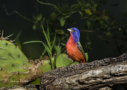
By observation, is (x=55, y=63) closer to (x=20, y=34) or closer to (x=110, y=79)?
(x=20, y=34)

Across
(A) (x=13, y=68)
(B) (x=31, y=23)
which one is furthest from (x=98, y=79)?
(B) (x=31, y=23)

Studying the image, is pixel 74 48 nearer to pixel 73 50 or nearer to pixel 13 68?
pixel 73 50

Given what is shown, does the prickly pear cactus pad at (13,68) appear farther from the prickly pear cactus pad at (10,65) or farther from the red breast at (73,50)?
the red breast at (73,50)

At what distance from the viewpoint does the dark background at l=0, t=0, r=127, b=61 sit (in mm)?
2078

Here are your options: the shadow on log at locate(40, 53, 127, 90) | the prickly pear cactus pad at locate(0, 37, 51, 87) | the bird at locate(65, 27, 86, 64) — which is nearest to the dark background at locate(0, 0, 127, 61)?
the prickly pear cactus pad at locate(0, 37, 51, 87)

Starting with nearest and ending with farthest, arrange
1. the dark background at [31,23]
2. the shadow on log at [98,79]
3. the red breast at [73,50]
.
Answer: the shadow on log at [98,79]
the red breast at [73,50]
the dark background at [31,23]

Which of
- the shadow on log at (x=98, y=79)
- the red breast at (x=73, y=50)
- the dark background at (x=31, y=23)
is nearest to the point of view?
the shadow on log at (x=98, y=79)

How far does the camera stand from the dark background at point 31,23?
2.08 metres

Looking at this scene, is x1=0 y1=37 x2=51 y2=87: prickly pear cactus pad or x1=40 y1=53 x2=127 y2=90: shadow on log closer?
x1=40 y1=53 x2=127 y2=90: shadow on log

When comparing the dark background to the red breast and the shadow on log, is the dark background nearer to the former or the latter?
the red breast

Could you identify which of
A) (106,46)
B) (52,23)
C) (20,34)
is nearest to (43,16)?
(52,23)

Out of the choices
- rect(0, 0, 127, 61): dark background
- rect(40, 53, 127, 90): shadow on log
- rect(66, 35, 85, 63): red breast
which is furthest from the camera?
rect(0, 0, 127, 61): dark background

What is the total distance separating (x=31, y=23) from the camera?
2127 mm

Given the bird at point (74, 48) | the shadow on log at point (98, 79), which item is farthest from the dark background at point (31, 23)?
the shadow on log at point (98, 79)
